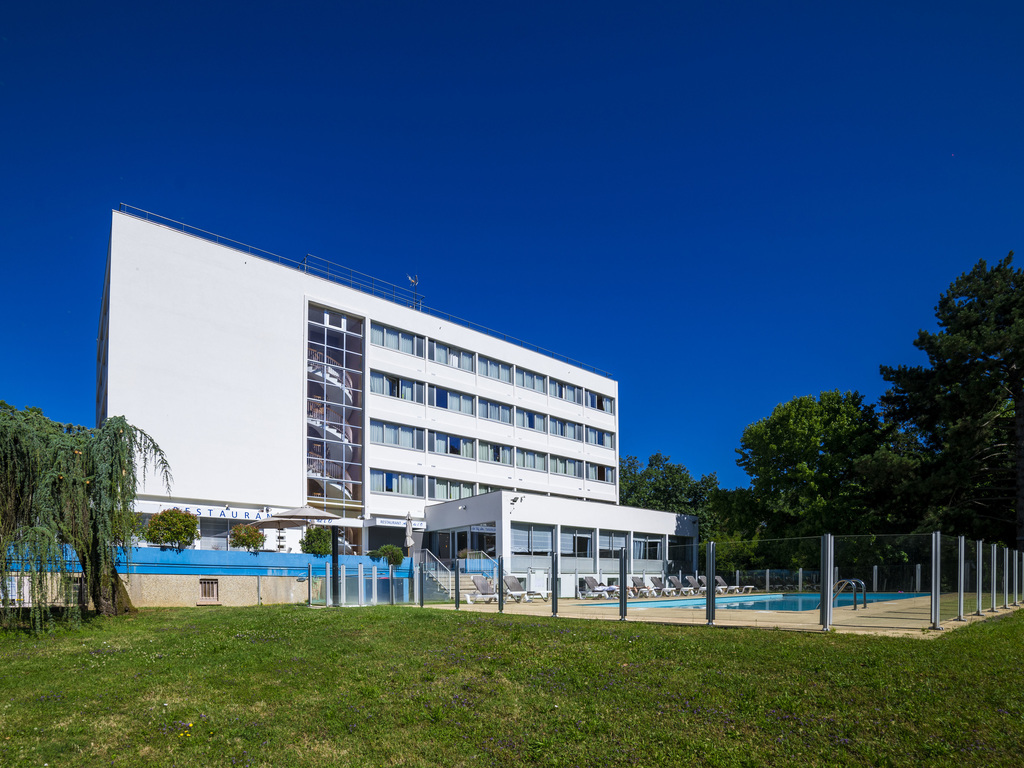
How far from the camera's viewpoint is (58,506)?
1627cm

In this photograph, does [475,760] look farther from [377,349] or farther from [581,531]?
[377,349]

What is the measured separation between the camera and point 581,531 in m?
40.6

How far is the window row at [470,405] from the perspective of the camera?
151 feet

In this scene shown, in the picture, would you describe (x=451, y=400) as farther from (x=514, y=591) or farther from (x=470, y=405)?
(x=514, y=591)

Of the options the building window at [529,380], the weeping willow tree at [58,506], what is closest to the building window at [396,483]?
the building window at [529,380]

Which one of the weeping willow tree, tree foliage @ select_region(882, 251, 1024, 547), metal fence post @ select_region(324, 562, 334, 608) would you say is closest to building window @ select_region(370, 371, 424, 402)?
metal fence post @ select_region(324, 562, 334, 608)

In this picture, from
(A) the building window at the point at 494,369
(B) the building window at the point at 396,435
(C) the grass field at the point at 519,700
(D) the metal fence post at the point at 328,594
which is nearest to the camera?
(C) the grass field at the point at 519,700

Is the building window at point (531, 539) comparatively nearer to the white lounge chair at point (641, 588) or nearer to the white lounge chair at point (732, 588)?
the white lounge chair at point (641, 588)

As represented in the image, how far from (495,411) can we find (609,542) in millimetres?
13386

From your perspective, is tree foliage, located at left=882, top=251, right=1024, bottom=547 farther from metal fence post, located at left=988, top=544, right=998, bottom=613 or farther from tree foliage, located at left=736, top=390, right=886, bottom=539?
metal fence post, located at left=988, top=544, right=998, bottom=613

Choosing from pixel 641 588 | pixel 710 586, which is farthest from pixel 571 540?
pixel 710 586

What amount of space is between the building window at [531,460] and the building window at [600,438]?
5.93 meters

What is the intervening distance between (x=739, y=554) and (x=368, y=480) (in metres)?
29.7

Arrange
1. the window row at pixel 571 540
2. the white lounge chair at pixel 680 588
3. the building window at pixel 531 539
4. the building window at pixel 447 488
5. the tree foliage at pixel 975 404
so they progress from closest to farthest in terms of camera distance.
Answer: the white lounge chair at pixel 680 588 < the tree foliage at pixel 975 404 < the building window at pixel 531 539 < the window row at pixel 571 540 < the building window at pixel 447 488
